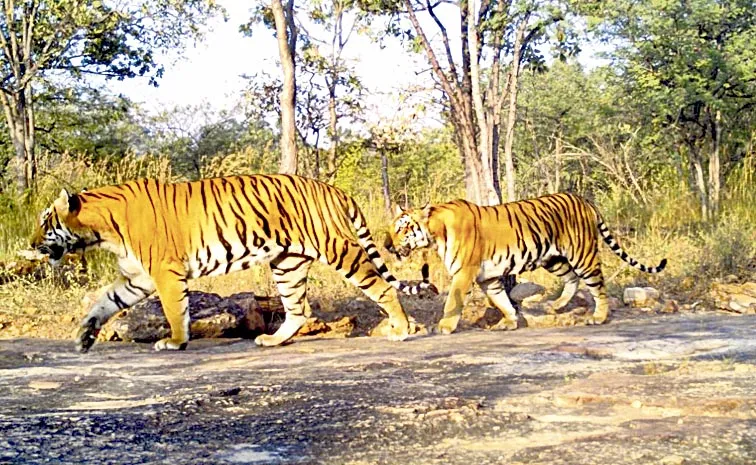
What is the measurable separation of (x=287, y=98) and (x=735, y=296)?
5.34 meters

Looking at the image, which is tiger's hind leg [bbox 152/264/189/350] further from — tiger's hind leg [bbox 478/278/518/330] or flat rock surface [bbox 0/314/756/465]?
tiger's hind leg [bbox 478/278/518/330]

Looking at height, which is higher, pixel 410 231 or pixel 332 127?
pixel 332 127

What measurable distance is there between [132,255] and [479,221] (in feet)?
9.74

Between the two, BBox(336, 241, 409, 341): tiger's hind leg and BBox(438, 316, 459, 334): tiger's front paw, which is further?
BBox(438, 316, 459, 334): tiger's front paw

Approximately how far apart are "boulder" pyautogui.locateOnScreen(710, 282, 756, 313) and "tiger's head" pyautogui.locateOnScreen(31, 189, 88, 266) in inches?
253

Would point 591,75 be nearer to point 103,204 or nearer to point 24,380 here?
point 103,204

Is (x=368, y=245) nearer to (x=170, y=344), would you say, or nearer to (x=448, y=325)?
(x=448, y=325)

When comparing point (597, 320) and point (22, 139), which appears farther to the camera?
point (22, 139)

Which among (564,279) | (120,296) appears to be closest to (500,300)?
(564,279)

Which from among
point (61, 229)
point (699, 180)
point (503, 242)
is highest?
point (699, 180)

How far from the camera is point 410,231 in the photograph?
7551mm

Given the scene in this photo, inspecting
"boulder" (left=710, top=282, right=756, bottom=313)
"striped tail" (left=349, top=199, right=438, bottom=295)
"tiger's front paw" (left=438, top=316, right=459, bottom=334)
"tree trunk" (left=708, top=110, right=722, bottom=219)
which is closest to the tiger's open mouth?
"striped tail" (left=349, top=199, right=438, bottom=295)

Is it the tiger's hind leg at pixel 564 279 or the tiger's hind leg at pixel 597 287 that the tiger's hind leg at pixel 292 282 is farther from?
the tiger's hind leg at pixel 597 287

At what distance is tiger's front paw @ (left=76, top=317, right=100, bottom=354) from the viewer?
20.3ft
